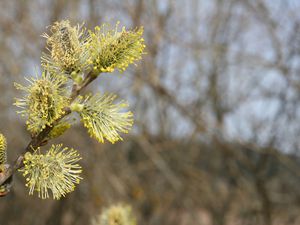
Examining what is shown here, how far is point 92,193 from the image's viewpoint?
5.59 metres

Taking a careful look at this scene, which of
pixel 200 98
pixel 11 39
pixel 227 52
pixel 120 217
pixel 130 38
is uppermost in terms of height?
pixel 227 52

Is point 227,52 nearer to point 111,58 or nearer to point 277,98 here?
point 277,98

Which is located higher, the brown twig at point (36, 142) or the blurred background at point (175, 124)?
the blurred background at point (175, 124)

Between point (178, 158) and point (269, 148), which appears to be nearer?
point (269, 148)

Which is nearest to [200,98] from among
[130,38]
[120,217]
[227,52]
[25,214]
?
[227,52]

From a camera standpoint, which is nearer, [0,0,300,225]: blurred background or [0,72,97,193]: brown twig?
[0,72,97,193]: brown twig

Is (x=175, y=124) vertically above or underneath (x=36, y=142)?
above

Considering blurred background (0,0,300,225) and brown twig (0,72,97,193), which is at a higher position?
blurred background (0,0,300,225)

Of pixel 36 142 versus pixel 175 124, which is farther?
pixel 175 124

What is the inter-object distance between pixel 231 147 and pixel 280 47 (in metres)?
1.35

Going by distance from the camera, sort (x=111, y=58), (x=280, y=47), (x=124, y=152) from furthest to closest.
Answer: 1. (x=124, y=152)
2. (x=280, y=47)
3. (x=111, y=58)

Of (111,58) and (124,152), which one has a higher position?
(124,152)

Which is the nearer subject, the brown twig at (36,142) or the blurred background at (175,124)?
the brown twig at (36,142)

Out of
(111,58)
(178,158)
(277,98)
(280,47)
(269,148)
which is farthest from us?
(178,158)
